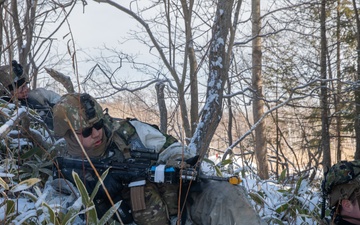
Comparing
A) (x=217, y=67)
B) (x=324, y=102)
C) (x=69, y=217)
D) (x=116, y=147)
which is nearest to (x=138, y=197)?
(x=116, y=147)

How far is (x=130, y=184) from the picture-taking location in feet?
8.50

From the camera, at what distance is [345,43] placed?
11648mm

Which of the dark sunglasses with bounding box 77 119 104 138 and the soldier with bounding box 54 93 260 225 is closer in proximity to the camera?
the soldier with bounding box 54 93 260 225

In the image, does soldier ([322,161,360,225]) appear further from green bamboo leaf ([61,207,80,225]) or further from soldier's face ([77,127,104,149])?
green bamboo leaf ([61,207,80,225])

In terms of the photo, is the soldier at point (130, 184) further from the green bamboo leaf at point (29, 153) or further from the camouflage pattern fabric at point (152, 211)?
the green bamboo leaf at point (29, 153)

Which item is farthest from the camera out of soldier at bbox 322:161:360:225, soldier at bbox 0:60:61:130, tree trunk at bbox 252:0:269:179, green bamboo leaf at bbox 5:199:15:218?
tree trunk at bbox 252:0:269:179

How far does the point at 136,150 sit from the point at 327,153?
884 centimetres

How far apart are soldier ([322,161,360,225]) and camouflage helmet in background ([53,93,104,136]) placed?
1602mm

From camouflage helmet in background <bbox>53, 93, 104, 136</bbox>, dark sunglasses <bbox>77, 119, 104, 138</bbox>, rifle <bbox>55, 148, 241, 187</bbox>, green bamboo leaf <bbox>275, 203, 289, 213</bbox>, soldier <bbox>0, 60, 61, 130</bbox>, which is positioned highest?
soldier <bbox>0, 60, 61, 130</bbox>

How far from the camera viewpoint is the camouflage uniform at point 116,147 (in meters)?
2.61

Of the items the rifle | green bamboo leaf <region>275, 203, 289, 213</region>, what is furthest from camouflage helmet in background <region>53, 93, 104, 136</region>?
green bamboo leaf <region>275, 203, 289, 213</region>

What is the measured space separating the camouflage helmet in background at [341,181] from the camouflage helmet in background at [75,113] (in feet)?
5.20

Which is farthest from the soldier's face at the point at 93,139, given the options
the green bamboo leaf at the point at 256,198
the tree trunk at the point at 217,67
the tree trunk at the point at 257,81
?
the tree trunk at the point at 257,81

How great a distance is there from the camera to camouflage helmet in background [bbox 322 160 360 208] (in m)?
2.86
